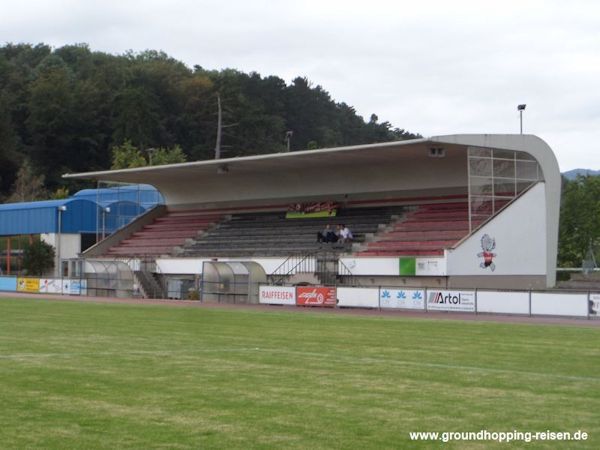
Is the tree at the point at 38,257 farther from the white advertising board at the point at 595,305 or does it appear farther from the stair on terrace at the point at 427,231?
the white advertising board at the point at 595,305

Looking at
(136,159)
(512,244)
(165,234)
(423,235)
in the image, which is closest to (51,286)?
(165,234)

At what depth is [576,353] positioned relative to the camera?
72.7ft

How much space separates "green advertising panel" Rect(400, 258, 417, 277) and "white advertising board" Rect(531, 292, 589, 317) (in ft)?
34.6

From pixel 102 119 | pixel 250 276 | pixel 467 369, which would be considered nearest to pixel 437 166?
pixel 250 276

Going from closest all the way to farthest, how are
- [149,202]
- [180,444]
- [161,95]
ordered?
1. [180,444]
2. [149,202]
3. [161,95]

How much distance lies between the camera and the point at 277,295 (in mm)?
46656

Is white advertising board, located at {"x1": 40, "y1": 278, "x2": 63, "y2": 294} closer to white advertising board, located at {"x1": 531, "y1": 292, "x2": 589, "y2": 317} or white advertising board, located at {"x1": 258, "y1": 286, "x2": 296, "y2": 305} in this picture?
white advertising board, located at {"x1": 258, "y1": 286, "x2": 296, "y2": 305}

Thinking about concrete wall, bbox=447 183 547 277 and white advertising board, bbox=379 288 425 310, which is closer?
white advertising board, bbox=379 288 425 310

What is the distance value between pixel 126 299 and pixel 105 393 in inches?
1594

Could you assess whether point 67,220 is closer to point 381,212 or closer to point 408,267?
point 381,212

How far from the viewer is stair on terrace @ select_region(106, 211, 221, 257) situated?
63969mm

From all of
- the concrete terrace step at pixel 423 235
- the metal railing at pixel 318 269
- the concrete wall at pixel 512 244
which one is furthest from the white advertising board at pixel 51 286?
the concrete wall at pixel 512 244

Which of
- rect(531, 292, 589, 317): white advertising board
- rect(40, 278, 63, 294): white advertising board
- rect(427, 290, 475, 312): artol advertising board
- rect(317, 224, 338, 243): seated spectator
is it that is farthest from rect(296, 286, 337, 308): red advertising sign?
rect(40, 278, 63, 294): white advertising board

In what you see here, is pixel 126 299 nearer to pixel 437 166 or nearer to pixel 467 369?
pixel 437 166
